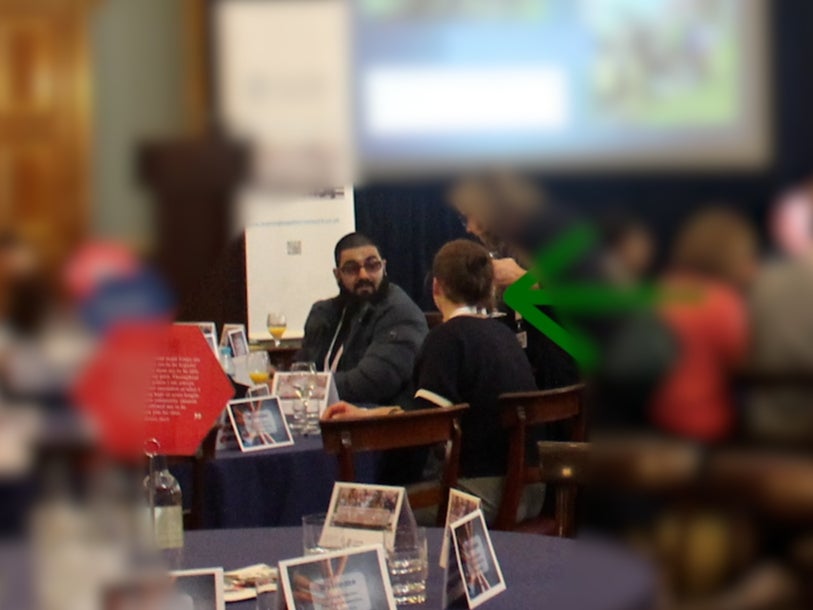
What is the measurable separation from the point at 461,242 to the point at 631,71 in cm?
75

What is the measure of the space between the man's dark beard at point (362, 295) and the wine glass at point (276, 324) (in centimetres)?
7

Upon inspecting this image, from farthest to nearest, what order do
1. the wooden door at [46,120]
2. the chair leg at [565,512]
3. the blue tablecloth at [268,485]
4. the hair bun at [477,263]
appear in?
the blue tablecloth at [268,485], the chair leg at [565,512], the hair bun at [477,263], the wooden door at [46,120]

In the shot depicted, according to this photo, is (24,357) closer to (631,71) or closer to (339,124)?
(339,124)

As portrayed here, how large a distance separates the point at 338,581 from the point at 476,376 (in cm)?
31

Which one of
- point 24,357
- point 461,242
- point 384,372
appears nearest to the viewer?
point 24,357

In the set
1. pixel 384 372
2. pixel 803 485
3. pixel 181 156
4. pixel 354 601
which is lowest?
pixel 354 601

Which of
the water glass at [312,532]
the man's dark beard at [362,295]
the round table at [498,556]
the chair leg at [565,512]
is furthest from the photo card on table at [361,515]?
the man's dark beard at [362,295]

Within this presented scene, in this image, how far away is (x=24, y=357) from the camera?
1.47 feet

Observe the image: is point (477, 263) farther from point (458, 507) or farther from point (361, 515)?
point (361, 515)

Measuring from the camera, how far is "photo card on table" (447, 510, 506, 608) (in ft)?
5.32

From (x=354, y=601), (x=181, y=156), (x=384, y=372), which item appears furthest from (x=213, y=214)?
(x=354, y=601)

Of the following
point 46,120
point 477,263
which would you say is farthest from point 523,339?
point 46,120

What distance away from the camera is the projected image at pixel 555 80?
49 cm

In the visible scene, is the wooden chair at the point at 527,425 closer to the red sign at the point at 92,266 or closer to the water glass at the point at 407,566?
the water glass at the point at 407,566
